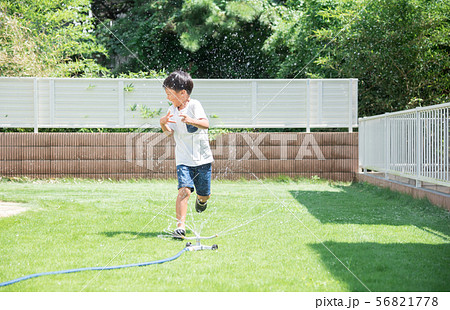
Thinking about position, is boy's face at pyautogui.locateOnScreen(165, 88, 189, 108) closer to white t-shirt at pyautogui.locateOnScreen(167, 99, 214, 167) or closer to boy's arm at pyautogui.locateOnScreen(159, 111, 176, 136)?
white t-shirt at pyautogui.locateOnScreen(167, 99, 214, 167)

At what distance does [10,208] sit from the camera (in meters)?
6.25

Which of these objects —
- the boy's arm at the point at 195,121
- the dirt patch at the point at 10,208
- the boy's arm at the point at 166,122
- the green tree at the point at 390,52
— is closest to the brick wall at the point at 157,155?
the green tree at the point at 390,52

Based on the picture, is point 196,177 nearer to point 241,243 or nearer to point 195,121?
point 195,121

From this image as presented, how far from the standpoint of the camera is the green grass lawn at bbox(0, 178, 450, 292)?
3094 millimetres

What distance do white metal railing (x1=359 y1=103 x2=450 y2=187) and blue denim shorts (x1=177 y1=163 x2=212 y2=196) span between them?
9.45 feet

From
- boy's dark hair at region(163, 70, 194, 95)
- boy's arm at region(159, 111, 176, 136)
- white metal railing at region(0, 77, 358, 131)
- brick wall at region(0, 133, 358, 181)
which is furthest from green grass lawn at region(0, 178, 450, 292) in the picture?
white metal railing at region(0, 77, 358, 131)

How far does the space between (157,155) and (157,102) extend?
1172mm

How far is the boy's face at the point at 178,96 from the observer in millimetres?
4727

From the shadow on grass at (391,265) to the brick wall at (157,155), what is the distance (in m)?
6.44

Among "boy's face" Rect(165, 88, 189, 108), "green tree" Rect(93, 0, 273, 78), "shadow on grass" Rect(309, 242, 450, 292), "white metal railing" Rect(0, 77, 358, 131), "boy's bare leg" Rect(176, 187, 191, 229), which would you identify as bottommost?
"shadow on grass" Rect(309, 242, 450, 292)

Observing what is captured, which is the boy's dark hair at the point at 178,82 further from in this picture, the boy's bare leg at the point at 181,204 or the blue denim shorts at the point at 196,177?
the boy's bare leg at the point at 181,204

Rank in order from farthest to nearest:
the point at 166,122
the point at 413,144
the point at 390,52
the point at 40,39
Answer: the point at 40,39 → the point at 390,52 → the point at 413,144 → the point at 166,122

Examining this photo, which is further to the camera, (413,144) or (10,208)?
(413,144)

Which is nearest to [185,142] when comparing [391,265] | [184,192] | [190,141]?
[190,141]
